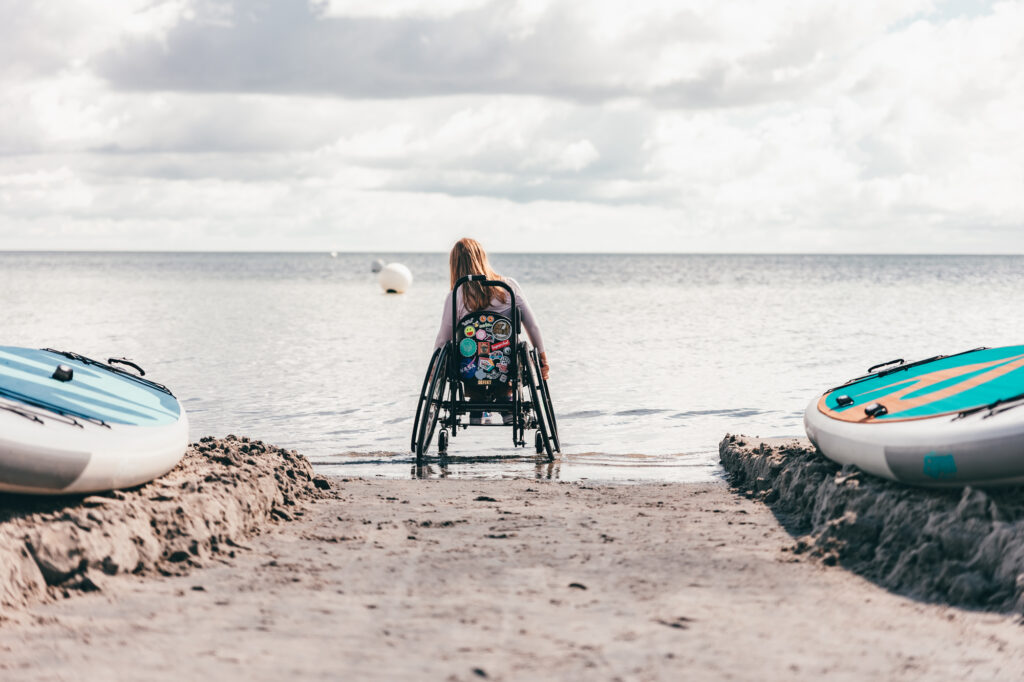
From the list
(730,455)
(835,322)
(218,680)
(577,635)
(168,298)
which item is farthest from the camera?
(168,298)

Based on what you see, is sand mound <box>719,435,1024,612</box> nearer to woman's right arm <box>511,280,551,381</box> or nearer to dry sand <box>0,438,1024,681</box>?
dry sand <box>0,438,1024,681</box>

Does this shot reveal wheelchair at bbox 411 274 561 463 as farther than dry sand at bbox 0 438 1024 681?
Yes

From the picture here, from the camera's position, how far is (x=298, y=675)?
9.27 ft

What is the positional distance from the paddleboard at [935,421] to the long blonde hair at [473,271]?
2.45 metres

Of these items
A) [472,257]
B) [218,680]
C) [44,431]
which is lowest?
[218,680]

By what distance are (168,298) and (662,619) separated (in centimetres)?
3471

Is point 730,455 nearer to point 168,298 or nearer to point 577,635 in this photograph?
point 577,635

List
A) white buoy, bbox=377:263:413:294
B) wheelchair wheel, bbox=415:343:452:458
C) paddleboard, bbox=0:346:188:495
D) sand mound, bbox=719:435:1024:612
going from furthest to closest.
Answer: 1. white buoy, bbox=377:263:413:294
2. wheelchair wheel, bbox=415:343:452:458
3. paddleboard, bbox=0:346:188:495
4. sand mound, bbox=719:435:1024:612

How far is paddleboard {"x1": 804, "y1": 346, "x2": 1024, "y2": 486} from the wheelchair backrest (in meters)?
A: 2.27

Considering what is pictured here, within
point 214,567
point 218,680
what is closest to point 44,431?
point 214,567

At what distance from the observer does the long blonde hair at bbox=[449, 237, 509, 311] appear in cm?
690

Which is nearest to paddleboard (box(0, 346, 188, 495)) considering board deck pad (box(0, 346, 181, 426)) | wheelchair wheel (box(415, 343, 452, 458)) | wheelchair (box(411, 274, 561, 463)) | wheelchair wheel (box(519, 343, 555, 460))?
board deck pad (box(0, 346, 181, 426))

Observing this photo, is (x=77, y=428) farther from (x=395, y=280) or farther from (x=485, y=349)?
(x=395, y=280)

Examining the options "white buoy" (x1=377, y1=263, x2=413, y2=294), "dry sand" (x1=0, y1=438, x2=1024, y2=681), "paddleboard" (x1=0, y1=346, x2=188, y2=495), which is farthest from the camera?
"white buoy" (x1=377, y1=263, x2=413, y2=294)
